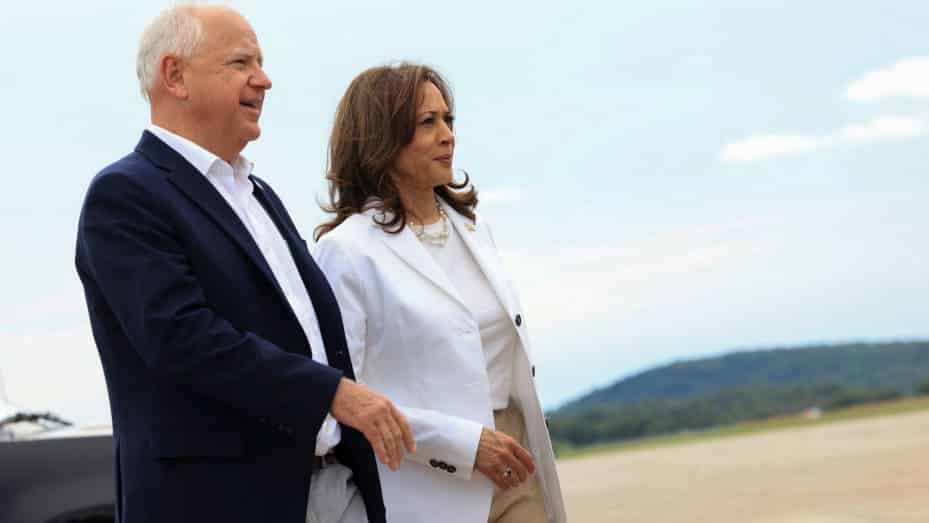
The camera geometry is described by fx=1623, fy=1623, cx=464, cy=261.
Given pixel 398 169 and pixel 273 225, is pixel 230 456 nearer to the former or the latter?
pixel 273 225

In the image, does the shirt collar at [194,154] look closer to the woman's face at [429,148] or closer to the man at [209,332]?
the man at [209,332]

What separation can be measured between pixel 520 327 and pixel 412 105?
0.55 meters

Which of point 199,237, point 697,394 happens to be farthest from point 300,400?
point 697,394

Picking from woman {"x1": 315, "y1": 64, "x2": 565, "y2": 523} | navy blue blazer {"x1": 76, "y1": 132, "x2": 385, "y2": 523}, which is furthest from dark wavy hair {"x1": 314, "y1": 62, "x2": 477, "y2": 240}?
navy blue blazer {"x1": 76, "y1": 132, "x2": 385, "y2": 523}

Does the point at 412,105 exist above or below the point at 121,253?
above

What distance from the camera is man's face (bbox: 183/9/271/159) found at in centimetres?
295

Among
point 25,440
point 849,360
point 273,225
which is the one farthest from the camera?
point 849,360

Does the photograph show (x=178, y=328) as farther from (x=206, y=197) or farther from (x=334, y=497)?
(x=334, y=497)

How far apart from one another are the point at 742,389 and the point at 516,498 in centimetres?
1847

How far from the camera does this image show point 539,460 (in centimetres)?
358

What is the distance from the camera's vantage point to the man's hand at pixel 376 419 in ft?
8.95

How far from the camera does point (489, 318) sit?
11.7 feet

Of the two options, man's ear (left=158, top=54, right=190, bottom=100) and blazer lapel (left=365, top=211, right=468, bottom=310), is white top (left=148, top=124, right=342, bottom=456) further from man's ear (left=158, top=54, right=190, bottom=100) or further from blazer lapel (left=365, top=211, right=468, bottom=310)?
blazer lapel (left=365, top=211, right=468, bottom=310)

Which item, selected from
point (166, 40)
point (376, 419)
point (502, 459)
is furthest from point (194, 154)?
point (502, 459)
